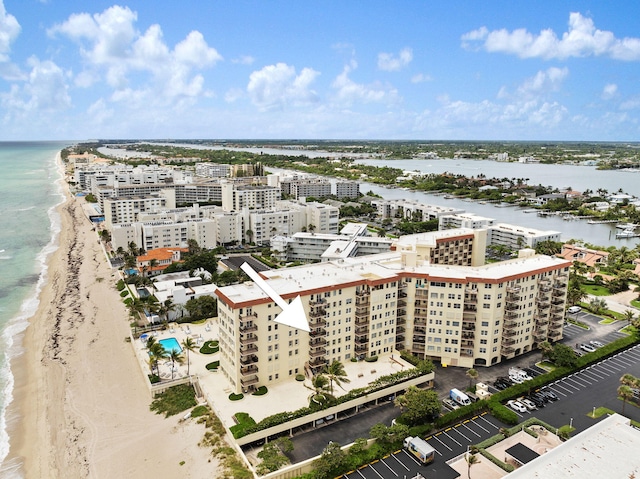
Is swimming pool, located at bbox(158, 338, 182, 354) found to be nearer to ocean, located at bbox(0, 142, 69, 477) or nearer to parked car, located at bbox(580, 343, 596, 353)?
ocean, located at bbox(0, 142, 69, 477)

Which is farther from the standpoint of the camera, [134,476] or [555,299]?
[555,299]

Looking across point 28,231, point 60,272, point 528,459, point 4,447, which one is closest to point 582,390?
point 528,459

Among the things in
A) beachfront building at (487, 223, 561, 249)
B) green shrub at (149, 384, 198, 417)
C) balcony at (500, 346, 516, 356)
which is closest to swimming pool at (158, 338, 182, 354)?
green shrub at (149, 384, 198, 417)

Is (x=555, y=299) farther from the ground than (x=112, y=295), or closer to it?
Answer: farther from the ground

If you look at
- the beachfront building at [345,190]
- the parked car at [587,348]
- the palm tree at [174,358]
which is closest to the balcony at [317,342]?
the palm tree at [174,358]

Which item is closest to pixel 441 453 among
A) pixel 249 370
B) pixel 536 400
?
pixel 536 400

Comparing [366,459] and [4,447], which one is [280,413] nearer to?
[366,459]

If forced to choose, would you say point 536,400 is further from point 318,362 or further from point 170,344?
point 170,344
